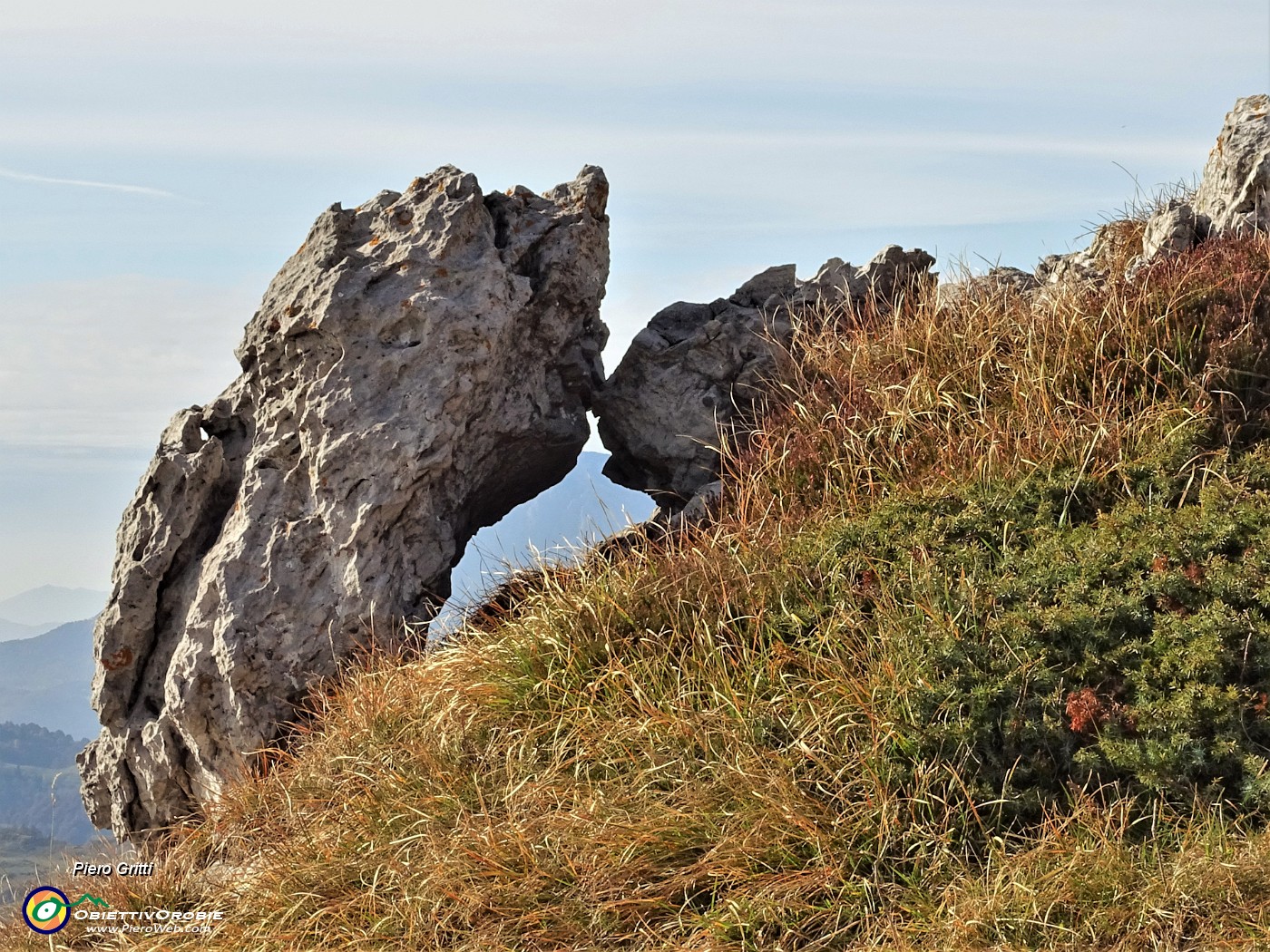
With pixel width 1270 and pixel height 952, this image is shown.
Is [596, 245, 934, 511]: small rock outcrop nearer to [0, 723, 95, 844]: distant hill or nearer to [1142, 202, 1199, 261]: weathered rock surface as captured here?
[1142, 202, 1199, 261]: weathered rock surface

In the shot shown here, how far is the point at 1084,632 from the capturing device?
5270 millimetres

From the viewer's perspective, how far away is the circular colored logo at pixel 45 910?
617cm

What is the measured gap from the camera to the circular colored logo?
20.2 ft

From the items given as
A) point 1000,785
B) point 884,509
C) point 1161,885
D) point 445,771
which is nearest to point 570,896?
point 445,771

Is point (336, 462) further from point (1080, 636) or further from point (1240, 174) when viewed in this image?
point (1240, 174)

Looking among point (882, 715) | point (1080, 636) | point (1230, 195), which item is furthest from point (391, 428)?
point (1230, 195)

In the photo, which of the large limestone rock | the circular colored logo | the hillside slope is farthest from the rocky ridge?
the circular colored logo

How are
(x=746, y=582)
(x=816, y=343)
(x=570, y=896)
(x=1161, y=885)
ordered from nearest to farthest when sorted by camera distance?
(x=1161, y=885) < (x=570, y=896) < (x=746, y=582) < (x=816, y=343)

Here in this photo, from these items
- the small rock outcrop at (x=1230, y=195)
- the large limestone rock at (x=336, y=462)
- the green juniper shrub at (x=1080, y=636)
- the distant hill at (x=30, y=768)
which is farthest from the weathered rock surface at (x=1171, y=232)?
the distant hill at (x=30, y=768)

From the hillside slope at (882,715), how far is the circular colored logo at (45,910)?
0.29m

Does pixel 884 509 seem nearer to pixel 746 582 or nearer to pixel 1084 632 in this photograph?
pixel 746 582

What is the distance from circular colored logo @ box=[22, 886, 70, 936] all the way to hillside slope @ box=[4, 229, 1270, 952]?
0.29m

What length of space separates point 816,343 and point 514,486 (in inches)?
96.0

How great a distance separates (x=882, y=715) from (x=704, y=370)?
3826 millimetres
